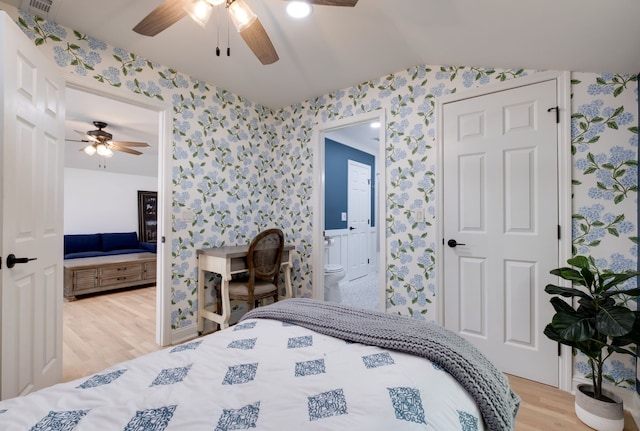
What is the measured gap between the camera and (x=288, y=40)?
2.32 metres

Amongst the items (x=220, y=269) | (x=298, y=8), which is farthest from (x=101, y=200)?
(x=298, y=8)

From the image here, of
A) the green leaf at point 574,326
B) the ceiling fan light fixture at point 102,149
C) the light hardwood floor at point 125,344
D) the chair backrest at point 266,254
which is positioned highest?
the ceiling fan light fixture at point 102,149

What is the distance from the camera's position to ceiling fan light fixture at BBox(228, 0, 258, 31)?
4.92ft

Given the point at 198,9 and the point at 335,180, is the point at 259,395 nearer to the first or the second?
the point at 198,9

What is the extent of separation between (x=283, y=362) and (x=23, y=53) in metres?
1.99

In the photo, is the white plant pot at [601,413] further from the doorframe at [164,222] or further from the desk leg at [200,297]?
the doorframe at [164,222]

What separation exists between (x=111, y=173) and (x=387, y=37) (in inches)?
234

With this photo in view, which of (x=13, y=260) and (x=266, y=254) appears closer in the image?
(x=13, y=260)

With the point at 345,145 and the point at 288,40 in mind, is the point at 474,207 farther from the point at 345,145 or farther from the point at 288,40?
the point at 345,145

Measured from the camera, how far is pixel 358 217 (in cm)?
523

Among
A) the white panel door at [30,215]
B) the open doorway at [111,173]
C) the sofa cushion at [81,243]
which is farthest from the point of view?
the sofa cushion at [81,243]

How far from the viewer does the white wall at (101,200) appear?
17.5 feet

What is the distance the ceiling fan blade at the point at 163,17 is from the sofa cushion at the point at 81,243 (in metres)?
4.75

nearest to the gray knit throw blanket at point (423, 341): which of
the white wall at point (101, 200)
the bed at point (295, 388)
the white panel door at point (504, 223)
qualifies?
the bed at point (295, 388)
